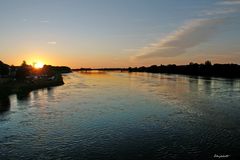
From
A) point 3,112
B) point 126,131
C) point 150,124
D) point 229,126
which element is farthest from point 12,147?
point 229,126

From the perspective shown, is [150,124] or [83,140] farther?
[150,124]

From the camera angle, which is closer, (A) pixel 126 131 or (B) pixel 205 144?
(B) pixel 205 144

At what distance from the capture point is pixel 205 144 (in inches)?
846

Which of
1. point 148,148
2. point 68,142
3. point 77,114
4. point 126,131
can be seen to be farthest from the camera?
point 77,114

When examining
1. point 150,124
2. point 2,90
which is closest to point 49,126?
point 150,124

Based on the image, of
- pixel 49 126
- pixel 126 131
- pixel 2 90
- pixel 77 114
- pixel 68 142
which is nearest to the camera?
pixel 68 142

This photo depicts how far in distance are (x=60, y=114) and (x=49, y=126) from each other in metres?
7.12

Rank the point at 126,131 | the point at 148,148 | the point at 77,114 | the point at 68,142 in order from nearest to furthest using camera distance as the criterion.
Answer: the point at 148,148
the point at 68,142
the point at 126,131
the point at 77,114

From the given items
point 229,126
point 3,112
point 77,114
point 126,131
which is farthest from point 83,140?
point 3,112

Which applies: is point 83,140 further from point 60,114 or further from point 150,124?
point 60,114

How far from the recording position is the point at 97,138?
920 inches

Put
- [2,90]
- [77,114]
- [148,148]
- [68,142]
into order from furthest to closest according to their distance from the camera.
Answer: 1. [2,90]
2. [77,114]
3. [68,142]
4. [148,148]

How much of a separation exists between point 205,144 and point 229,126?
697cm

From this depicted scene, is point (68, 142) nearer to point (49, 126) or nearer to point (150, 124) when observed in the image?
point (49, 126)
